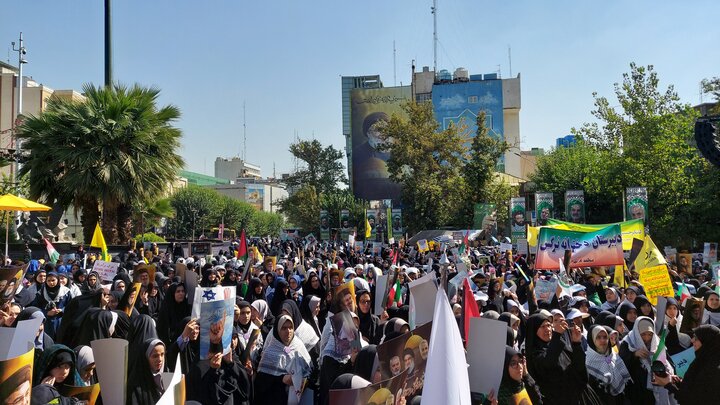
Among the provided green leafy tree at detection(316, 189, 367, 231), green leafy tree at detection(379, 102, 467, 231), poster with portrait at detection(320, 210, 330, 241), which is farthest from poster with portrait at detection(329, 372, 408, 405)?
green leafy tree at detection(316, 189, 367, 231)

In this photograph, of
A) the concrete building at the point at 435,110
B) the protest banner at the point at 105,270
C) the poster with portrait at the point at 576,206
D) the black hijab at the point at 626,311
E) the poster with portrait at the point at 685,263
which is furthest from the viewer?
the concrete building at the point at 435,110

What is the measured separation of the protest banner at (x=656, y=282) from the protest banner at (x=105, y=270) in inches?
303

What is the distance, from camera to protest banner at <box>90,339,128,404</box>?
4383 mm

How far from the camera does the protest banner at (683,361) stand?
5710 millimetres

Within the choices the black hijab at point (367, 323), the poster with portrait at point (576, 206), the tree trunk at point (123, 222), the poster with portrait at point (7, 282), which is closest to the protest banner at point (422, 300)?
the black hijab at point (367, 323)

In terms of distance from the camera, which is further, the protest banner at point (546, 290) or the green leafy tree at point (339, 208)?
the green leafy tree at point (339, 208)

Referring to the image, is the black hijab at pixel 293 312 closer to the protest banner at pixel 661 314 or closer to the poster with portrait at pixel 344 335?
the poster with portrait at pixel 344 335

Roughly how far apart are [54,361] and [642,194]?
67.6 feet

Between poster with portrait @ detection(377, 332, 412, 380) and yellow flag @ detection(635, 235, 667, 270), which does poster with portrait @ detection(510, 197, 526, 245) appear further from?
poster with portrait @ detection(377, 332, 412, 380)

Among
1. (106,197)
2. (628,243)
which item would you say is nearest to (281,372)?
(628,243)

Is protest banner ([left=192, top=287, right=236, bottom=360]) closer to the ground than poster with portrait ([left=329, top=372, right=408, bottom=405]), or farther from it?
farther from it

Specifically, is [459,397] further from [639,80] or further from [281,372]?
[639,80]

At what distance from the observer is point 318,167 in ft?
236

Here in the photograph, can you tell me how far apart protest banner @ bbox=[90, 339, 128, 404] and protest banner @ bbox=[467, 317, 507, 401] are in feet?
8.04
